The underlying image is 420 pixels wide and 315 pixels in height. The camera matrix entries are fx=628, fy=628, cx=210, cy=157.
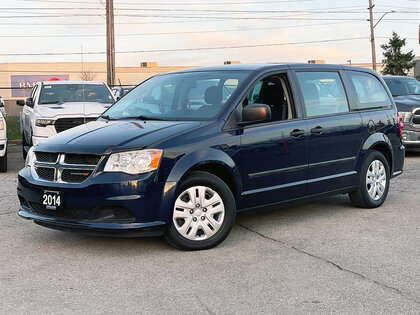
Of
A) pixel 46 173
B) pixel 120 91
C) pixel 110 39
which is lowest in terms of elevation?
pixel 46 173

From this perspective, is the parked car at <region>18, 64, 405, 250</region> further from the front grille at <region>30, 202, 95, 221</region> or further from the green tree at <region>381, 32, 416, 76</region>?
the green tree at <region>381, 32, 416, 76</region>

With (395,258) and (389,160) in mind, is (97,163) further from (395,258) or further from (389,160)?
(389,160)

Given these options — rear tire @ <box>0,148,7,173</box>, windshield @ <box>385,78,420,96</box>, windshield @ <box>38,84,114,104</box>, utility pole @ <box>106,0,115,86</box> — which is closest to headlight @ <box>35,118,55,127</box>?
rear tire @ <box>0,148,7,173</box>

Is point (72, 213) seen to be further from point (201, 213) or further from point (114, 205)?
point (201, 213)

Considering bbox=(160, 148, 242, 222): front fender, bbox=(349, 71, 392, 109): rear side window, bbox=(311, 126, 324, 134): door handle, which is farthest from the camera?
bbox=(349, 71, 392, 109): rear side window

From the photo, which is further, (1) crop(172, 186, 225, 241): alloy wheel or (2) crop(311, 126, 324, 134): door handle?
(2) crop(311, 126, 324, 134): door handle

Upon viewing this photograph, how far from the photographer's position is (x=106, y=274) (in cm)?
493

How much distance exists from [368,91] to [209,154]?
115 inches

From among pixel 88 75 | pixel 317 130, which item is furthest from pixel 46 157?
pixel 88 75

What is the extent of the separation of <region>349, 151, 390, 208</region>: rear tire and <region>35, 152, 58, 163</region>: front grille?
3.60 metres

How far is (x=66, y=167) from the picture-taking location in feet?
18.0

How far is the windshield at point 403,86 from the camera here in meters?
14.6

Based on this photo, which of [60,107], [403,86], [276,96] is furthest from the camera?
[403,86]

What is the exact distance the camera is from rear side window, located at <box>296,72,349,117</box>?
6786 millimetres
